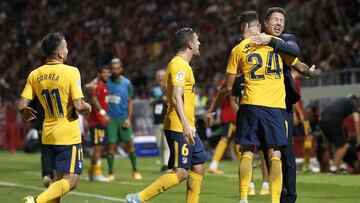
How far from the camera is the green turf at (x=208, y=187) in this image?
46.3 feet

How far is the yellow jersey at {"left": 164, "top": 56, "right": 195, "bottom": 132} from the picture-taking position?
10.8 metres

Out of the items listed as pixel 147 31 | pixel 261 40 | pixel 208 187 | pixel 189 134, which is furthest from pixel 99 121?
pixel 147 31

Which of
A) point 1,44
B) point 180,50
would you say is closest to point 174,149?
point 180,50

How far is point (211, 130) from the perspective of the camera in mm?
27141

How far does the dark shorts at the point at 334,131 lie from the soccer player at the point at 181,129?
950cm

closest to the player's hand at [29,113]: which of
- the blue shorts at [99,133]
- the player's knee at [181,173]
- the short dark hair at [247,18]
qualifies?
the player's knee at [181,173]

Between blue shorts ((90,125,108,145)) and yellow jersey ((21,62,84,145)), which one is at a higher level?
yellow jersey ((21,62,84,145))

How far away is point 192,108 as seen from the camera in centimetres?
1110

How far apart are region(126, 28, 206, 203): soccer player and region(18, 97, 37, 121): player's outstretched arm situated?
1338 millimetres

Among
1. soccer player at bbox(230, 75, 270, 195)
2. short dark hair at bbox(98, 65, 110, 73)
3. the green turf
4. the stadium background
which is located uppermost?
the stadium background

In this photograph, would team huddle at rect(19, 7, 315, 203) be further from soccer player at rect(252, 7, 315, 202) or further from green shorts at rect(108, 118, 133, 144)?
green shorts at rect(108, 118, 133, 144)

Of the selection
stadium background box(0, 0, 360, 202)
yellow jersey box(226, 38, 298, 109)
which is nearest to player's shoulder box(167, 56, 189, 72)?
yellow jersey box(226, 38, 298, 109)

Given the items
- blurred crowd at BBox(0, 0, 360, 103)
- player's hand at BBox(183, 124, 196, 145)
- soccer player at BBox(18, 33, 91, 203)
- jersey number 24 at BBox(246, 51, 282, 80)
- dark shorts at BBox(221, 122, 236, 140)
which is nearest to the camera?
player's hand at BBox(183, 124, 196, 145)

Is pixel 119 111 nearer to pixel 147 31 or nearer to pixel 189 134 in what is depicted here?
pixel 189 134
